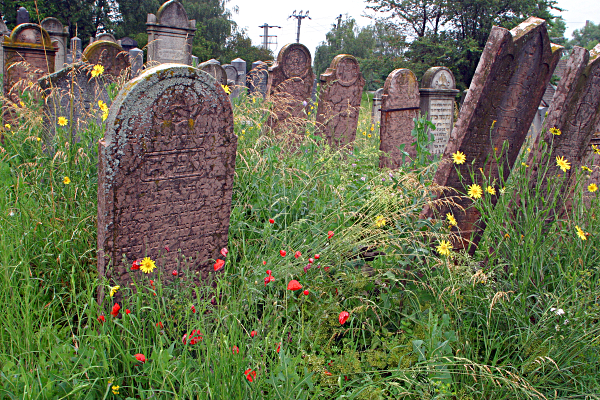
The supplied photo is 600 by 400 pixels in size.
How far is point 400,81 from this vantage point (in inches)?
242

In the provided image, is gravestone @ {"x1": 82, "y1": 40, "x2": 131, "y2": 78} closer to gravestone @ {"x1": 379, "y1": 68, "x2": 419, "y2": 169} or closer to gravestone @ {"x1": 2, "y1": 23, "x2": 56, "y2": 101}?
gravestone @ {"x1": 2, "y1": 23, "x2": 56, "y2": 101}

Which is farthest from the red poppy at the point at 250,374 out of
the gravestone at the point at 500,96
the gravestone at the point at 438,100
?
the gravestone at the point at 438,100

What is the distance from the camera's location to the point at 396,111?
20.3 ft

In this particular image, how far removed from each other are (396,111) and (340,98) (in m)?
0.84

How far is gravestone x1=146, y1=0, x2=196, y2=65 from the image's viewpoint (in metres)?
9.23

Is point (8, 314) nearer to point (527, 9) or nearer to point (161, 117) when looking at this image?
point (161, 117)

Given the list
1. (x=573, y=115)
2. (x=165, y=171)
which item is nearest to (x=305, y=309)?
(x=165, y=171)

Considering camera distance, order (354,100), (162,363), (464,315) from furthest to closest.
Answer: (354,100), (464,315), (162,363)

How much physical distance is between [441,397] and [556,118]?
7.68ft

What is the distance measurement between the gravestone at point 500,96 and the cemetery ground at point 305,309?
0.37 meters

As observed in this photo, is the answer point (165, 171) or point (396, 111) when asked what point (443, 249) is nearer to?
point (165, 171)

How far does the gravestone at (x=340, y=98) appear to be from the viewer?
6.33m

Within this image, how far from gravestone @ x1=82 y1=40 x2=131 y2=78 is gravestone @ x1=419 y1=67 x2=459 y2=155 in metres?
4.35

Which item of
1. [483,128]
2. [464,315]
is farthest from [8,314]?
[483,128]
